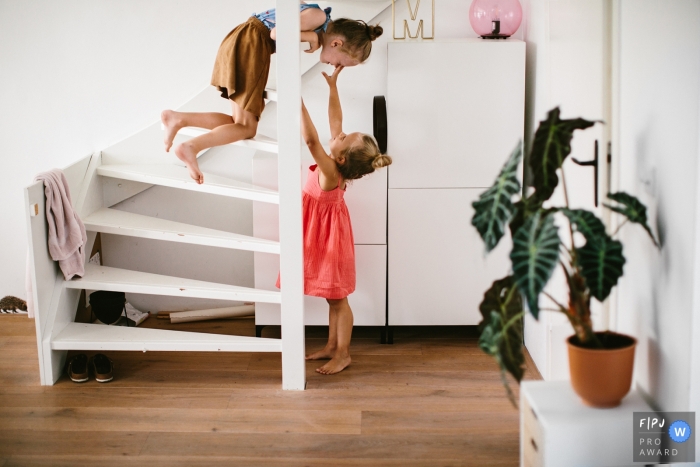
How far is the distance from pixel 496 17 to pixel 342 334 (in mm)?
1583

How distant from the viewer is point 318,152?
283 cm

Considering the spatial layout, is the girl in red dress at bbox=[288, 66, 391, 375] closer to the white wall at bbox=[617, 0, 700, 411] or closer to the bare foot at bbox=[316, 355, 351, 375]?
the bare foot at bbox=[316, 355, 351, 375]

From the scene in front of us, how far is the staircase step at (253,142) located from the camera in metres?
2.83

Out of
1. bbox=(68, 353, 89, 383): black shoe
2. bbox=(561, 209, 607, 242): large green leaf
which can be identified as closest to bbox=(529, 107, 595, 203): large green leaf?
bbox=(561, 209, 607, 242): large green leaf

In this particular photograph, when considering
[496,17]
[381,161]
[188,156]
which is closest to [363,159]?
[381,161]

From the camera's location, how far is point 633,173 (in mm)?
2076

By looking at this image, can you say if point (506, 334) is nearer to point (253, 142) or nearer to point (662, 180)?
point (662, 180)

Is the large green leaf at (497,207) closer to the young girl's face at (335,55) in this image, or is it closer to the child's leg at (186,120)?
the young girl's face at (335,55)

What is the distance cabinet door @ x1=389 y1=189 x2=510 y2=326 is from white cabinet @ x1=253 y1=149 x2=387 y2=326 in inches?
2.2

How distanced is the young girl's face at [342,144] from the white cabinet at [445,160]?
0.97 feet

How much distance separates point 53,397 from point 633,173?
229 cm

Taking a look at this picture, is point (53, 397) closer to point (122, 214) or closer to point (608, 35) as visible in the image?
point (122, 214)

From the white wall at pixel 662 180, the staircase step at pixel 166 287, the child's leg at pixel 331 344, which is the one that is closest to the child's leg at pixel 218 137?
the staircase step at pixel 166 287

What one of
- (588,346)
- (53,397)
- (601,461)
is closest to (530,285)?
(588,346)
